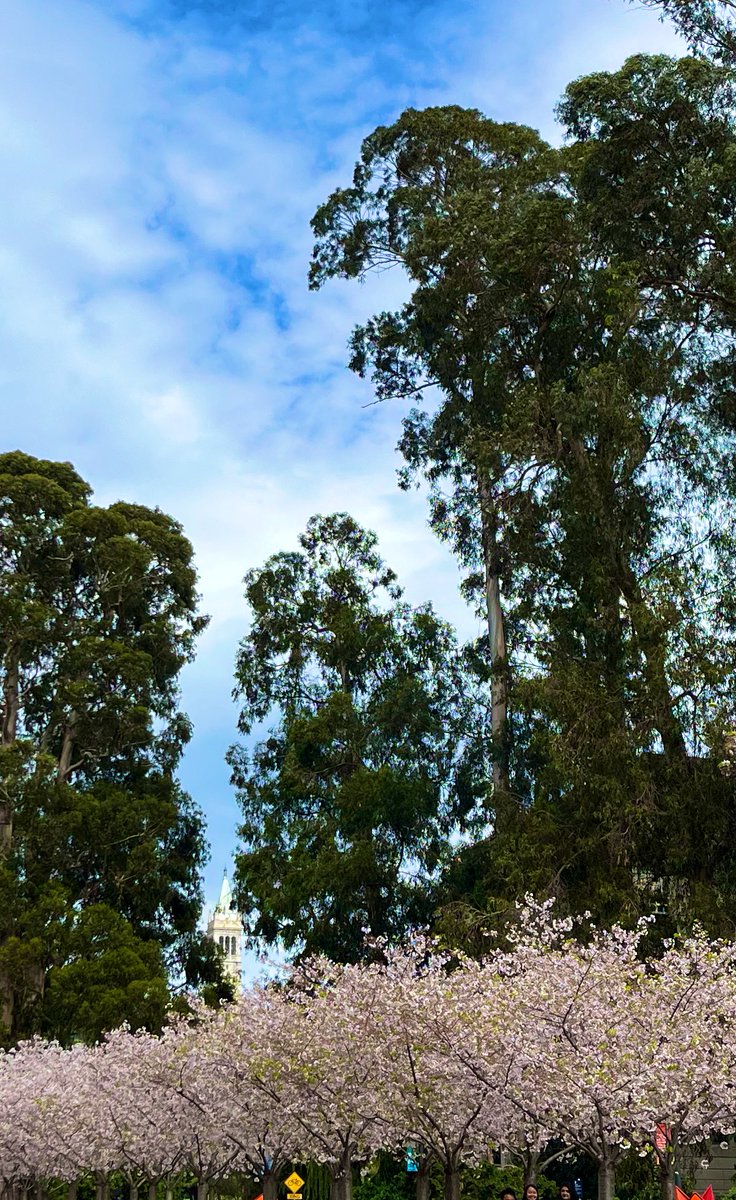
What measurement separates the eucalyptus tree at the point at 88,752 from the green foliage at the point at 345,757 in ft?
12.1

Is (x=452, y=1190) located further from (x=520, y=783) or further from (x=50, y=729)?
(x=50, y=729)

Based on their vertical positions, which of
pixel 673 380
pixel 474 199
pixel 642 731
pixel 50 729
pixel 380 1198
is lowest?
pixel 380 1198

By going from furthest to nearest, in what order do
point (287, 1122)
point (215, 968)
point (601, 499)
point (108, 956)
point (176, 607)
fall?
1. point (176, 607)
2. point (215, 968)
3. point (108, 956)
4. point (601, 499)
5. point (287, 1122)

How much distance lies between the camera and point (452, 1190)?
60.6 ft

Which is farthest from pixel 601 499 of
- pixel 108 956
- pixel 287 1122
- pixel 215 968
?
pixel 215 968

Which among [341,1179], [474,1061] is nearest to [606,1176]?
[474,1061]

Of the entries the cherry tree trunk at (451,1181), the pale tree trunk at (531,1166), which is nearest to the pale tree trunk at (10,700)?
the pale tree trunk at (531,1166)

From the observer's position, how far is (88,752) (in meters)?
39.9

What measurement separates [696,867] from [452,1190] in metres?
10.2

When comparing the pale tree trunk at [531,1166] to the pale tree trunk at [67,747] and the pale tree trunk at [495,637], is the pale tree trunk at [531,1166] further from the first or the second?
the pale tree trunk at [67,747]

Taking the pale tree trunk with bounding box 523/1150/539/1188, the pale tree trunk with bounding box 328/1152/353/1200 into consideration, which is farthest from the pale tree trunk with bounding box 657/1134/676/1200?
the pale tree trunk with bounding box 328/1152/353/1200

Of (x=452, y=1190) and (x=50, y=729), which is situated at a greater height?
(x=50, y=729)

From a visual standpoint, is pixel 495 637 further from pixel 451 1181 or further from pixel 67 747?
pixel 451 1181

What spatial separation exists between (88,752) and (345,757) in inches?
353
